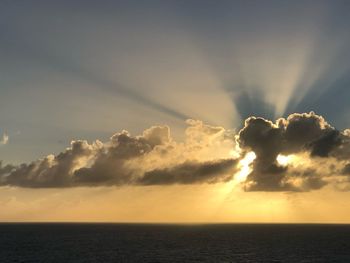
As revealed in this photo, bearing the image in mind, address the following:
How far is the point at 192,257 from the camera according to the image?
514ft

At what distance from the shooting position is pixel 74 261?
144 metres

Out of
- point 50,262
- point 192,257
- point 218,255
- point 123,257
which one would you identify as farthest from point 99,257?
point 218,255

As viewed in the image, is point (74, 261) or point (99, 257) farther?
point (99, 257)

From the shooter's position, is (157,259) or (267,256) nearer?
(157,259)

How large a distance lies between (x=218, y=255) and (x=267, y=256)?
714 inches

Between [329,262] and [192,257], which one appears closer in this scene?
[329,262]

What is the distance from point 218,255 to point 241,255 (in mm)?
9134

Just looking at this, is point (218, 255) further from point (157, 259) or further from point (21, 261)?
point (21, 261)

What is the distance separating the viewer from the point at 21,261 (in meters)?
148

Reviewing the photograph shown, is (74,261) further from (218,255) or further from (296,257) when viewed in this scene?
(296,257)

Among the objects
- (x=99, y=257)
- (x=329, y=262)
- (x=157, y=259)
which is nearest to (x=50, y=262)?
(x=99, y=257)

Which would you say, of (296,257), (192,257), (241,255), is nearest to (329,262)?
(296,257)

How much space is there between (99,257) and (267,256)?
6188 centimetres

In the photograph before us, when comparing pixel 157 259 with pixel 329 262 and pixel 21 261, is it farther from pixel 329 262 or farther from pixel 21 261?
pixel 329 262
